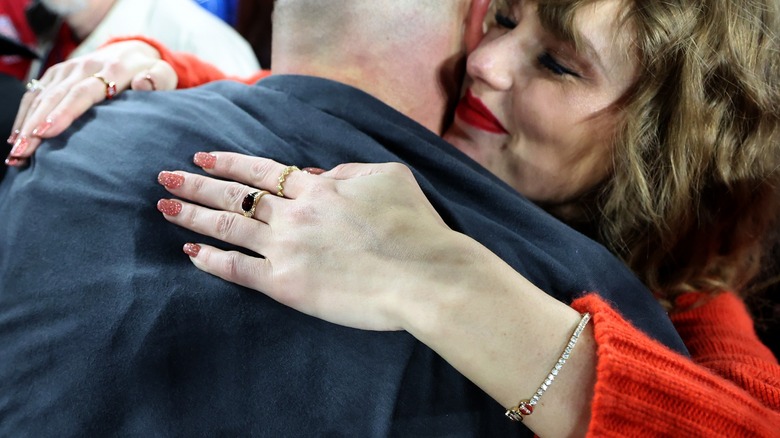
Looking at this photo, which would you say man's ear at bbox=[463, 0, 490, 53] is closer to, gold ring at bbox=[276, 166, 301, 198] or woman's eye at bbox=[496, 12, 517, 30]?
woman's eye at bbox=[496, 12, 517, 30]

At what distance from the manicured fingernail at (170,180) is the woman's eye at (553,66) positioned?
22.4 inches

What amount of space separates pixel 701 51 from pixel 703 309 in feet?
1.44

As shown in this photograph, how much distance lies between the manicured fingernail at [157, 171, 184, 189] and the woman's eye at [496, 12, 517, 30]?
58 centimetres

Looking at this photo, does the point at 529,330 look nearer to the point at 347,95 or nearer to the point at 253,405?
the point at 253,405

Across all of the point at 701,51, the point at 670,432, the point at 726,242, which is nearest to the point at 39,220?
the point at 670,432

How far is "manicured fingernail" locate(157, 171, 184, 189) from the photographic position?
2.77ft

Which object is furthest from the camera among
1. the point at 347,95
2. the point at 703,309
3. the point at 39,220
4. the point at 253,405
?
the point at 703,309

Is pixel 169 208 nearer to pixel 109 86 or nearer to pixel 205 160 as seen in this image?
pixel 205 160

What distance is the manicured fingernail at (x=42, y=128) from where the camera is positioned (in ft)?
3.16

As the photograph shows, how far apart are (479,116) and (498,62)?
0.11 metres

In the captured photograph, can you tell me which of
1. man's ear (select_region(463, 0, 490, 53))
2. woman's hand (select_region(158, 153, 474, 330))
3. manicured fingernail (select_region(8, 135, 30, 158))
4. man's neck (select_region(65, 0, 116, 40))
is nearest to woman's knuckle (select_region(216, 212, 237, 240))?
woman's hand (select_region(158, 153, 474, 330))

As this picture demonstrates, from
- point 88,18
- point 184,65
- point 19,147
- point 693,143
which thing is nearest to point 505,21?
point 693,143

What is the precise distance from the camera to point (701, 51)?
40.1 inches

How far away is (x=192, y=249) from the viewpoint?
802 millimetres
